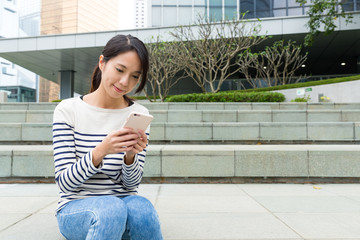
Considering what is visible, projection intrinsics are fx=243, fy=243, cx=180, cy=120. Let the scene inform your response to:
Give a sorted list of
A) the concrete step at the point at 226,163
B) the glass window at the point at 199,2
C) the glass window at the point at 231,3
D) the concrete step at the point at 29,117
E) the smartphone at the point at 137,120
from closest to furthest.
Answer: the smartphone at the point at 137,120 < the concrete step at the point at 226,163 < the concrete step at the point at 29,117 < the glass window at the point at 231,3 < the glass window at the point at 199,2

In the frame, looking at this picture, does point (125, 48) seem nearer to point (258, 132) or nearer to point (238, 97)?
point (258, 132)

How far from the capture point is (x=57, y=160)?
4.89 feet

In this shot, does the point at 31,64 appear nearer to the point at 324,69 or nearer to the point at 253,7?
the point at 253,7

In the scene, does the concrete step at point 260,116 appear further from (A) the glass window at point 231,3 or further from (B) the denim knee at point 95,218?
(A) the glass window at point 231,3

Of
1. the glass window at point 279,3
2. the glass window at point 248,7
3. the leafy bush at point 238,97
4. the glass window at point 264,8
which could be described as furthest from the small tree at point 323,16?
the leafy bush at point 238,97

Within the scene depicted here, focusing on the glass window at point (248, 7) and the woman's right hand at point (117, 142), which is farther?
the glass window at point (248, 7)

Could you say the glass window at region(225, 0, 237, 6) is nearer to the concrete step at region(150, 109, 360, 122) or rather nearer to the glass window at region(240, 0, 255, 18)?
the glass window at region(240, 0, 255, 18)

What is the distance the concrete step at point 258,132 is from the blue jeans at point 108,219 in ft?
13.1

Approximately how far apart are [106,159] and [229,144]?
443 centimetres

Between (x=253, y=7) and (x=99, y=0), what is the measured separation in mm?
105813

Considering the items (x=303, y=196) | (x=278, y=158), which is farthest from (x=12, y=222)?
(x=278, y=158)

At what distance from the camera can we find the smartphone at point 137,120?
1273mm

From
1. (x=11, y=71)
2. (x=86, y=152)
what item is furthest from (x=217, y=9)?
(x=11, y=71)

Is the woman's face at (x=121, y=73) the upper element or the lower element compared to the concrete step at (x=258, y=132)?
upper
